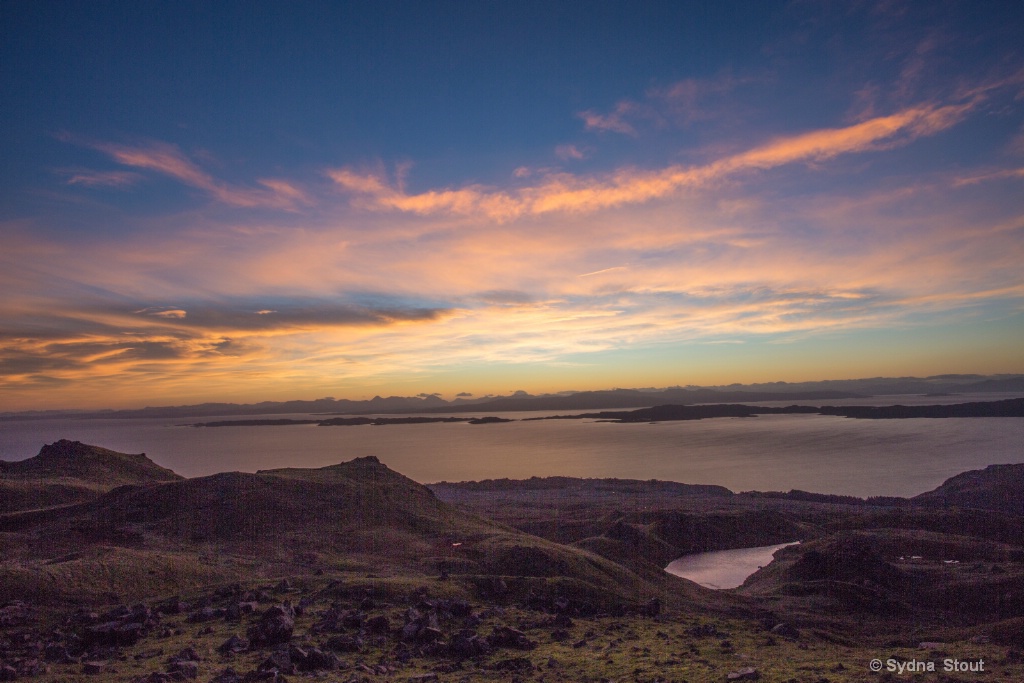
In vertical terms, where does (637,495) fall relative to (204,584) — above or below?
below

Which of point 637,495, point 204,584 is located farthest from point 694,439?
point 204,584

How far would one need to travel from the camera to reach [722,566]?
141 feet

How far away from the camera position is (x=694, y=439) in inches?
6708

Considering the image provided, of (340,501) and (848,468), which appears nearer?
(340,501)

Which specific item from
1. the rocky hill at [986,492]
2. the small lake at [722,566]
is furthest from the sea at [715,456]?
the small lake at [722,566]

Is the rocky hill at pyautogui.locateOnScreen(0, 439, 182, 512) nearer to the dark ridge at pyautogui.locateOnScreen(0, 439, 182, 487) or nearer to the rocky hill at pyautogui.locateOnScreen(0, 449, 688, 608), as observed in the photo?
the dark ridge at pyautogui.locateOnScreen(0, 439, 182, 487)

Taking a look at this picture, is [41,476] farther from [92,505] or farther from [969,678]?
[969,678]

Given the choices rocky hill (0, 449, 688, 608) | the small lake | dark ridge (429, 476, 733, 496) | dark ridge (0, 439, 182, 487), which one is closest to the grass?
rocky hill (0, 449, 688, 608)

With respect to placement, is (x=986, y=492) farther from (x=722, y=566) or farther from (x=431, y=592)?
(x=431, y=592)

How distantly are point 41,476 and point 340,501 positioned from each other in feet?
109

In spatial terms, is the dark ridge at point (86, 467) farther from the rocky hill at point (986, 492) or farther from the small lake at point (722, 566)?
the rocky hill at point (986, 492)

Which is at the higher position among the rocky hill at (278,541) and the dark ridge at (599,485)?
the rocky hill at (278,541)

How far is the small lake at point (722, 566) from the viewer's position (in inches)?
1531

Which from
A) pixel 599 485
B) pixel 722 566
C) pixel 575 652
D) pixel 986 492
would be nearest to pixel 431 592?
pixel 575 652
